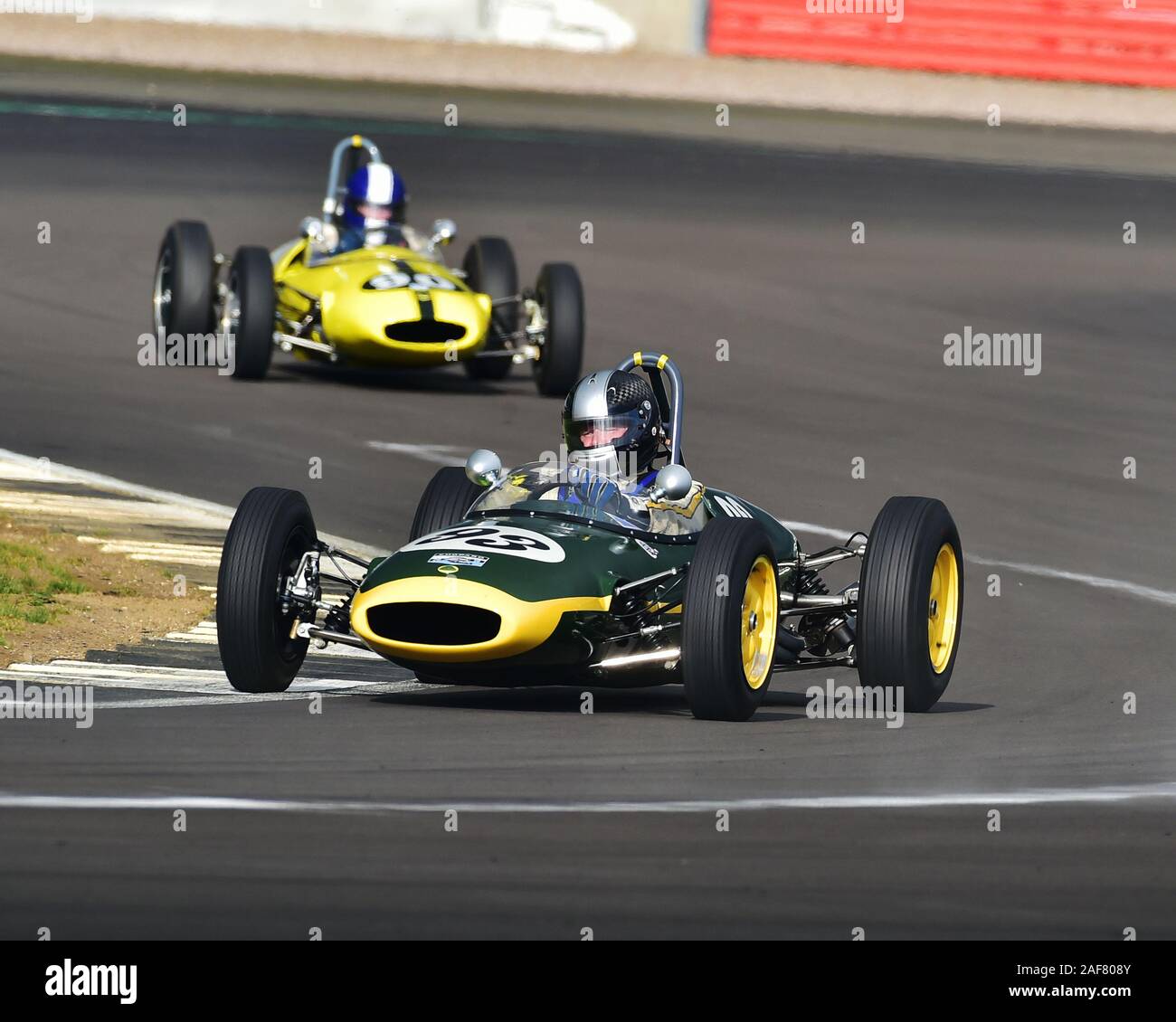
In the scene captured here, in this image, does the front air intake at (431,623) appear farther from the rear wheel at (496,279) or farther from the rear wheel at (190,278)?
the rear wheel at (190,278)

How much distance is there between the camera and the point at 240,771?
960cm

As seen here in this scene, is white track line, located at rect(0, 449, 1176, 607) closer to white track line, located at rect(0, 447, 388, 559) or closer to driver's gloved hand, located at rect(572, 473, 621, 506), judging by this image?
white track line, located at rect(0, 447, 388, 559)

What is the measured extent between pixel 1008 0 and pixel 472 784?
35.0m

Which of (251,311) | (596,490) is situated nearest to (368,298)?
(251,311)

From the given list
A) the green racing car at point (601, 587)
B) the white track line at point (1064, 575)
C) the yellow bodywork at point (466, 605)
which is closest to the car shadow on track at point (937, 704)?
the green racing car at point (601, 587)

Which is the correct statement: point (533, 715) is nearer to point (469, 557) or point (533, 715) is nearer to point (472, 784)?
point (469, 557)

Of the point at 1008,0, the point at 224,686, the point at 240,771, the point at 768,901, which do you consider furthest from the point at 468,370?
the point at 1008,0

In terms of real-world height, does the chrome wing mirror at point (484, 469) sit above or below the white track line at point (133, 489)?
below

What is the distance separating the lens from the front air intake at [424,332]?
811 inches

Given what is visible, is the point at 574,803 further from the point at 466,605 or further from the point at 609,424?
the point at 609,424

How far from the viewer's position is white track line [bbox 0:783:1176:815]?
9.02 meters

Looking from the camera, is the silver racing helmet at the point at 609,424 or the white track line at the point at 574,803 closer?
the white track line at the point at 574,803

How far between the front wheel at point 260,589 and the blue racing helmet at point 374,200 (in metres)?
10.6

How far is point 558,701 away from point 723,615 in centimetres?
138
